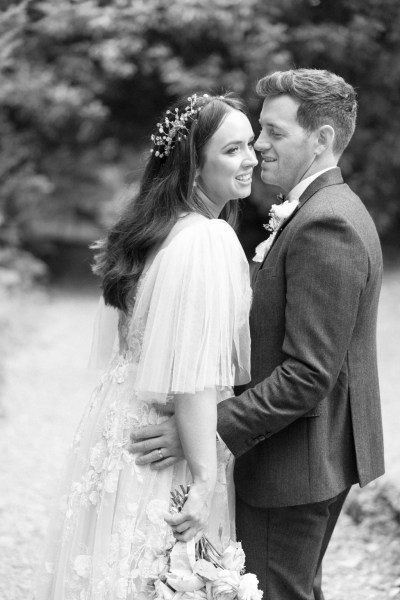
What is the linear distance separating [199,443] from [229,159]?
2.95ft

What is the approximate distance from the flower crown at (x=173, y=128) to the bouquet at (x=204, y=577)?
1.26 metres

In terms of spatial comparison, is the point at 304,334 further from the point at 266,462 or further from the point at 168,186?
the point at 168,186

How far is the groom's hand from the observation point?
2385mm

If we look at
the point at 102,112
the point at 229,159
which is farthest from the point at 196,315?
the point at 102,112

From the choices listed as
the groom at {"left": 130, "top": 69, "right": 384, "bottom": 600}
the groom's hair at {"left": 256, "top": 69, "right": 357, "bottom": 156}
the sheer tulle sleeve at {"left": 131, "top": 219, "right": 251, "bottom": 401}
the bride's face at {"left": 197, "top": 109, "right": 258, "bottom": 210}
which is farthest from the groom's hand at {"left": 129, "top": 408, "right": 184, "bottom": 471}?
the groom's hair at {"left": 256, "top": 69, "right": 357, "bottom": 156}

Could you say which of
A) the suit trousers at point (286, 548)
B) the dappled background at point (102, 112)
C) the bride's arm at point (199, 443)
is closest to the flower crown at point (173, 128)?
the bride's arm at point (199, 443)

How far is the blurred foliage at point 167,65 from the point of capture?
1130cm

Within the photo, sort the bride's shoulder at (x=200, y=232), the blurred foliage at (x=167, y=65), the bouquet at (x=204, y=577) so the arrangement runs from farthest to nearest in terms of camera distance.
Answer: the blurred foliage at (x=167, y=65)
the bride's shoulder at (x=200, y=232)
the bouquet at (x=204, y=577)

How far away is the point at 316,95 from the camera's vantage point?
7.96 feet

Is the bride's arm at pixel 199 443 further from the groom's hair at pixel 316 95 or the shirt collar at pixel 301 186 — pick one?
the groom's hair at pixel 316 95

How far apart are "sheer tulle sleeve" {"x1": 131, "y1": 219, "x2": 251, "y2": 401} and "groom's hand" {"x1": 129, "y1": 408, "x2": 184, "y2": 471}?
0.11 m

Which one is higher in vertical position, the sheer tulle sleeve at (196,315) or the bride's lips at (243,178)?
the bride's lips at (243,178)

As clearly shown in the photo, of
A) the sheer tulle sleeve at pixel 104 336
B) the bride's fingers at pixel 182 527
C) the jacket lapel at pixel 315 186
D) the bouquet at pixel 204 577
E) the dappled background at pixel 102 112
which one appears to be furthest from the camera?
the dappled background at pixel 102 112

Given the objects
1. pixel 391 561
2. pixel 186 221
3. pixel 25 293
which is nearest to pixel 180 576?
pixel 186 221
